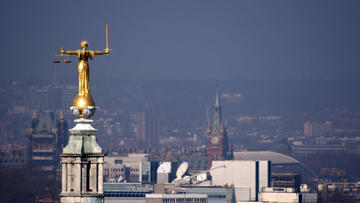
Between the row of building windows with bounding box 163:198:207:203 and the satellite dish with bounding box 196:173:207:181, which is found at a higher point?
the satellite dish with bounding box 196:173:207:181

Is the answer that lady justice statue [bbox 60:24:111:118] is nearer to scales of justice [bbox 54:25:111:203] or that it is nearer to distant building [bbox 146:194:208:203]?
scales of justice [bbox 54:25:111:203]

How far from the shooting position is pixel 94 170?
16.4m

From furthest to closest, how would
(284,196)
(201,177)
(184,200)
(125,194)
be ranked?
1. (201,177)
2. (125,194)
3. (184,200)
4. (284,196)

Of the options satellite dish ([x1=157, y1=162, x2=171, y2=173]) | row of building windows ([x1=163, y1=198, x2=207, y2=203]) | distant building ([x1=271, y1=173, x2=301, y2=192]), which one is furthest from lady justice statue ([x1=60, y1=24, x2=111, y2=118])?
satellite dish ([x1=157, y1=162, x2=171, y2=173])

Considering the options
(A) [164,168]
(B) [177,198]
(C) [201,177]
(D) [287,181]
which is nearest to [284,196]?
(B) [177,198]

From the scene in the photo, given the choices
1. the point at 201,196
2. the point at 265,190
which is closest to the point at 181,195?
the point at 201,196

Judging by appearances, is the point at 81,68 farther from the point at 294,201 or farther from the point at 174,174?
the point at 174,174

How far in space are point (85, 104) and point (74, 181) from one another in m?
0.97

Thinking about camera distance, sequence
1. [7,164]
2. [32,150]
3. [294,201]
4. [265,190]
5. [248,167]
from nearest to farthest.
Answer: [294,201] < [265,190] < [248,167] < [7,164] < [32,150]

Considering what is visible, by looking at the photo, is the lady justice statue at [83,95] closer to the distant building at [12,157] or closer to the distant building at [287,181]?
the distant building at [287,181]

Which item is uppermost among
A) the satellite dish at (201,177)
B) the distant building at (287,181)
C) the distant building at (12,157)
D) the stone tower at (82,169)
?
the distant building at (12,157)

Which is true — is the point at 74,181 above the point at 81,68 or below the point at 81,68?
below

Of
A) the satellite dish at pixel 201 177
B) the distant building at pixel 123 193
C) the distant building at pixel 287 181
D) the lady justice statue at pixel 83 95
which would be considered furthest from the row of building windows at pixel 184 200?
the lady justice statue at pixel 83 95

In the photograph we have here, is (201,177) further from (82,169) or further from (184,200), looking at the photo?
(82,169)
